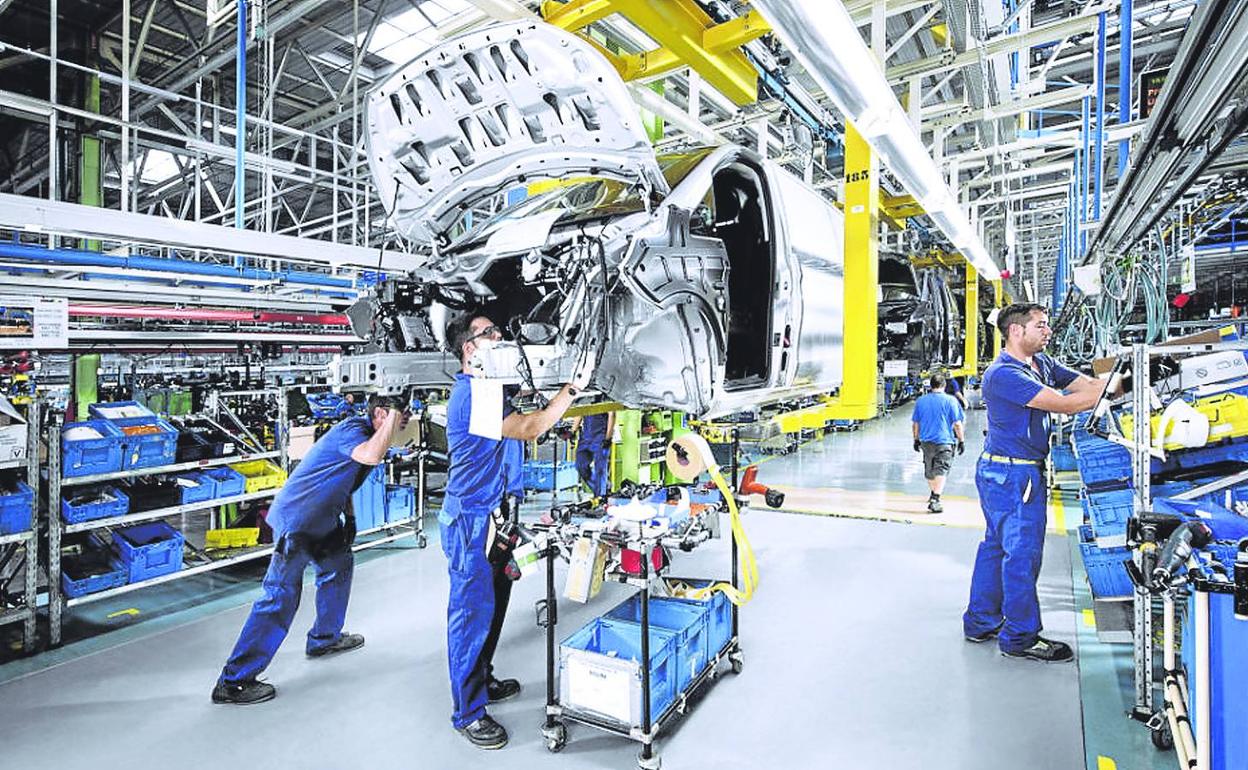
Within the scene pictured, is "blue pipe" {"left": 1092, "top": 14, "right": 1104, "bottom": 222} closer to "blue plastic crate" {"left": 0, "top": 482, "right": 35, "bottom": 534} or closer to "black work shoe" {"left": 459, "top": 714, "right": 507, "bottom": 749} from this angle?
"black work shoe" {"left": 459, "top": 714, "right": 507, "bottom": 749}

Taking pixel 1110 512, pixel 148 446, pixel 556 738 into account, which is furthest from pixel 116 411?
pixel 1110 512

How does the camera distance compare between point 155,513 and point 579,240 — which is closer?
point 579,240

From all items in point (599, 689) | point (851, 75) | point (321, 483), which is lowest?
point (599, 689)

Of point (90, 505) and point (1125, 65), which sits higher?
point (1125, 65)

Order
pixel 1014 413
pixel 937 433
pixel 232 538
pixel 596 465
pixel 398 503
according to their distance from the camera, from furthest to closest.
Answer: pixel 937 433 → pixel 596 465 → pixel 398 503 → pixel 232 538 → pixel 1014 413

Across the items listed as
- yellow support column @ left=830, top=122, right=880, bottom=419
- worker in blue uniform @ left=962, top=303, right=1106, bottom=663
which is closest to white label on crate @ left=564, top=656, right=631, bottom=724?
yellow support column @ left=830, top=122, right=880, bottom=419

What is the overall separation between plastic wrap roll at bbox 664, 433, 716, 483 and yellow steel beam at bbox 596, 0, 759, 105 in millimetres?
1762

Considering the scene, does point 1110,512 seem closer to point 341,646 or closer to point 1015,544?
point 1015,544

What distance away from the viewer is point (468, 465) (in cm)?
309

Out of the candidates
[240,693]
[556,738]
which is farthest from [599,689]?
[240,693]

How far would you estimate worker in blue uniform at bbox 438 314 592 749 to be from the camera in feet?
9.68

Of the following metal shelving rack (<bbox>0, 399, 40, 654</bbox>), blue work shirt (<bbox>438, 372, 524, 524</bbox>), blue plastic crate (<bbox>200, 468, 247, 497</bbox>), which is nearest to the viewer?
blue work shirt (<bbox>438, 372, 524, 524</bbox>)

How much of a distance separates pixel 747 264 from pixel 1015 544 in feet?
7.05

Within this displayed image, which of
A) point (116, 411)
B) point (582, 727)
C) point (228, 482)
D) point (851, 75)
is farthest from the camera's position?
point (228, 482)
